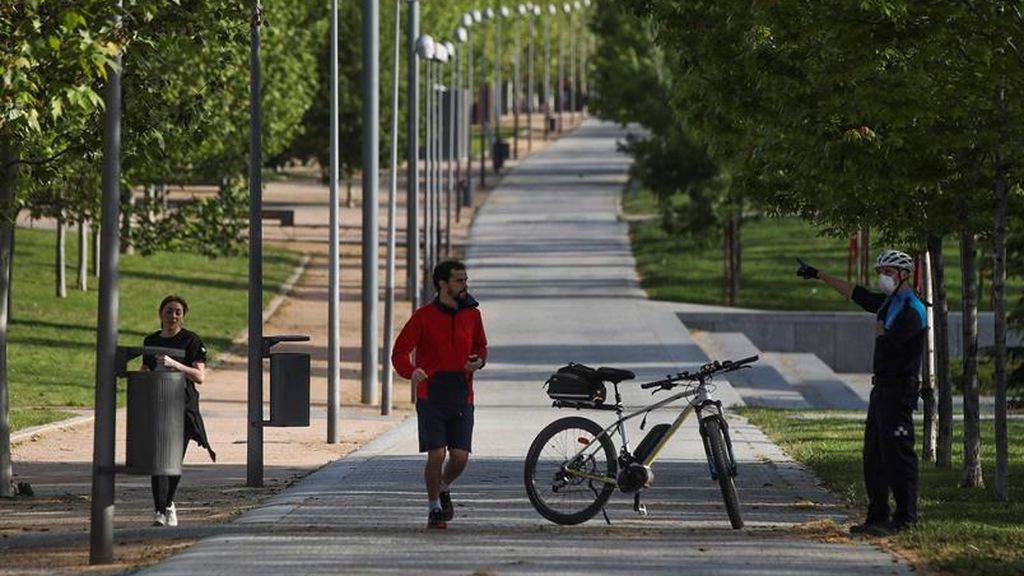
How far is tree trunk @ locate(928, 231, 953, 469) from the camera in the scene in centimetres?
1886

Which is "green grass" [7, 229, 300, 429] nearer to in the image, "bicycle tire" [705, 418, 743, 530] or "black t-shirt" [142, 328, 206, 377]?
"black t-shirt" [142, 328, 206, 377]

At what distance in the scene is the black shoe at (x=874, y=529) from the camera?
Answer: 13.2 metres

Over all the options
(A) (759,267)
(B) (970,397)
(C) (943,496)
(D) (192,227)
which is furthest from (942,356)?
(A) (759,267)

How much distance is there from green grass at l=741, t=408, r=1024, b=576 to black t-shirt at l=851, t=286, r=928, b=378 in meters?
0.94

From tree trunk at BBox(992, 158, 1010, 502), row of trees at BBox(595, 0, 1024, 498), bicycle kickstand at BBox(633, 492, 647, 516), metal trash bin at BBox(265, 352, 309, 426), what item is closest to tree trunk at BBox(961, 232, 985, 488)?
row of trees at BBox(595, 0, 1024, 498)

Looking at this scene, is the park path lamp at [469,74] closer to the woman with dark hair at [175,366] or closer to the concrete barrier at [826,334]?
the concrete barrier at [826,334]

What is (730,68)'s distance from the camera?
1923 cm

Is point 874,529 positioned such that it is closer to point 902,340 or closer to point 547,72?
point 902,340

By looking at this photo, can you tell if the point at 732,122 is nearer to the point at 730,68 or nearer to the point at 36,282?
the point at 730,68

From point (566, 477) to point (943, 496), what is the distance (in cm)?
372

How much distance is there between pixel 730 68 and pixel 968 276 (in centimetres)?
303

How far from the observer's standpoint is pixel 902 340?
13258 mm

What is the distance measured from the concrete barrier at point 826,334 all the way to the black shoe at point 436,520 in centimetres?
2843

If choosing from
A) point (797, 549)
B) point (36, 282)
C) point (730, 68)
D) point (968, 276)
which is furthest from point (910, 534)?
point (36, 282)
